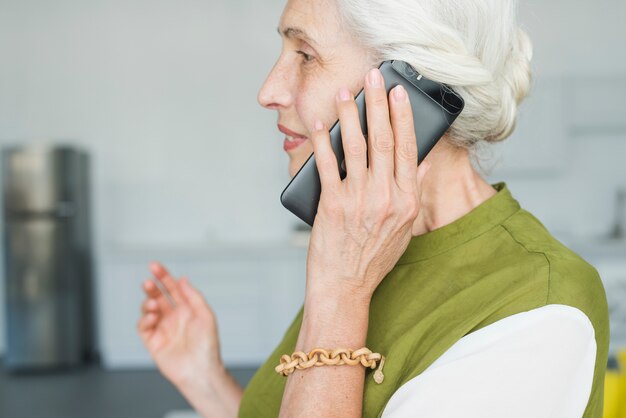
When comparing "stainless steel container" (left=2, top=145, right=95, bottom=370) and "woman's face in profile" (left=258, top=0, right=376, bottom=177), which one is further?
"stainless steel container" (left=2, top=145, right=95, bottom=370)

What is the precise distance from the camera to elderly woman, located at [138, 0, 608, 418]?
805 millimetres

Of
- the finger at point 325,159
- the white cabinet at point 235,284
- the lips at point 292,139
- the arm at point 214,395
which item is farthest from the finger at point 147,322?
the white cabinet at point 235,284

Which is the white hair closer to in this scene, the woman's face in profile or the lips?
the woman's face in profile

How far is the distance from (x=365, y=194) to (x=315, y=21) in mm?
290

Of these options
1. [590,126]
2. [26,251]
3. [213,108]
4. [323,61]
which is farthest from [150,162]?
[323,61]

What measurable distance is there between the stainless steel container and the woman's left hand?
4441mm

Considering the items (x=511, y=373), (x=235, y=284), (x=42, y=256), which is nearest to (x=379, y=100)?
(x=511, y=373)

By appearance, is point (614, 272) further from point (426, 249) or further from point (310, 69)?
point (310, 69)

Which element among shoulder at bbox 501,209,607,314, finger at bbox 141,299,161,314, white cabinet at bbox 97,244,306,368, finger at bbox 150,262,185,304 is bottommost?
white cabinet at bbox 97,244,306,368

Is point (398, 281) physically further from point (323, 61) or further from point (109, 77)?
point (109, 77)

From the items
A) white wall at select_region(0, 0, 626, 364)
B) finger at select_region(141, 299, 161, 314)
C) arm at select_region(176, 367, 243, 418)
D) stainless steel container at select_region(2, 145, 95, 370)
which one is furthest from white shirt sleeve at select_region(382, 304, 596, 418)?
white wall at select_region(0, 0, 626, 364)

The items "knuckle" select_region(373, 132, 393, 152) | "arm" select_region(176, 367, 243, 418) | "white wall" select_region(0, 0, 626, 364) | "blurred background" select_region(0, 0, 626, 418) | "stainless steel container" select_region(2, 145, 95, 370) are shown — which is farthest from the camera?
"white wall" select_region(0, 0, 626, 364)

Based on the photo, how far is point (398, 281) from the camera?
105cm

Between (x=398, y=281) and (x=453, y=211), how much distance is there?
0.14 m
